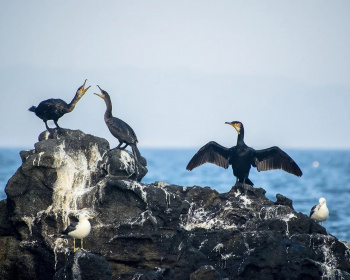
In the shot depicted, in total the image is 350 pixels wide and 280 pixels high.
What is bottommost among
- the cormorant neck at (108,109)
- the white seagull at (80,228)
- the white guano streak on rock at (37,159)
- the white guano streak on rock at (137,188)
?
the white seagull at (80,228)

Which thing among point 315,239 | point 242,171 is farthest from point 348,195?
point 315,239

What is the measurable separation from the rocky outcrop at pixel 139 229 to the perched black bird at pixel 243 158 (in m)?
1.97

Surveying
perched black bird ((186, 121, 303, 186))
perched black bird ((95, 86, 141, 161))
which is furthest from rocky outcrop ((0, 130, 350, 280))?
perched black bird ((186, 121, 303, 186))

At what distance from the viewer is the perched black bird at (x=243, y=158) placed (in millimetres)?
13648

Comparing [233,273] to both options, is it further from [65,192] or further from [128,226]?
[65,192]

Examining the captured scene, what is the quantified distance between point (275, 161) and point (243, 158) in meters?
0.71

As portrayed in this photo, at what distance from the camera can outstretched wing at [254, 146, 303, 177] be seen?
45.3 feet

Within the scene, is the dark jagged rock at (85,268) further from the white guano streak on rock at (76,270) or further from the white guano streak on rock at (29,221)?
the white guano streak on rock at (29,221)

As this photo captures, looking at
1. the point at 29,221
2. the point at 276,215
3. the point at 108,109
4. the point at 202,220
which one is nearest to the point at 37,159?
the point at 29,221

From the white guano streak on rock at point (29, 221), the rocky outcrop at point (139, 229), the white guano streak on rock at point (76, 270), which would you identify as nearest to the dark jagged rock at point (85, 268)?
the white guano streak on rock at point (76, 270)

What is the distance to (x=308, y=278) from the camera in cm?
1052

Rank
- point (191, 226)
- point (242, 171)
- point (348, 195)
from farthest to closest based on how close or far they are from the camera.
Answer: point (348, 195), point (242, 171), point (191, 226)

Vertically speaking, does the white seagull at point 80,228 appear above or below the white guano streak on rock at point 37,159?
below

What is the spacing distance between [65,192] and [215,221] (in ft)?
7.75
